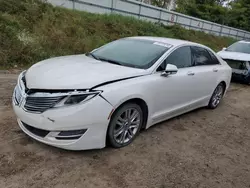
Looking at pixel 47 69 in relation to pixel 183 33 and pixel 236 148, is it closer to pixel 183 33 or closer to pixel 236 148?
pixel 236 148

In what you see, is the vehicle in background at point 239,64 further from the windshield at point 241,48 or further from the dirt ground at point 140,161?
the dirt ground at point 140,161

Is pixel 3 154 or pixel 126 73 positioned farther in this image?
pixel 126 73

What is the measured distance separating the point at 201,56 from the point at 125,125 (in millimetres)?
2540

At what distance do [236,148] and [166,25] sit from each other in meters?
15.1

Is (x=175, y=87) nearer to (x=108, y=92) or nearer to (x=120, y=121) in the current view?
(x=120, y=121)

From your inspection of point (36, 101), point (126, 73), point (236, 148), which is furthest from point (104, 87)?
point (236, 148)

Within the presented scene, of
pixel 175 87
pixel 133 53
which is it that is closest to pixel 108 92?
pixel 133 53

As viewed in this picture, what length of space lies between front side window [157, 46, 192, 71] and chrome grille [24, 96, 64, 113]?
174 centimetres

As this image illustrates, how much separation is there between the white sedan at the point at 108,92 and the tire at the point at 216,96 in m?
0.89

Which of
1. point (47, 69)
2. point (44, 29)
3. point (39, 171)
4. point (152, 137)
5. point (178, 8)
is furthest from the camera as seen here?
point (178, 8)

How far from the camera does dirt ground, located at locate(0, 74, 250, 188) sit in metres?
3.00

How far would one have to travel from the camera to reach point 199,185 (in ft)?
10.4

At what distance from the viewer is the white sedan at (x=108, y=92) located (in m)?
3.17

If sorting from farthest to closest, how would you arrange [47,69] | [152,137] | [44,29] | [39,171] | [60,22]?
1. [60,22]
2. [44,29]
3. [152,137]
4. [47,69]
5. [39,171]
